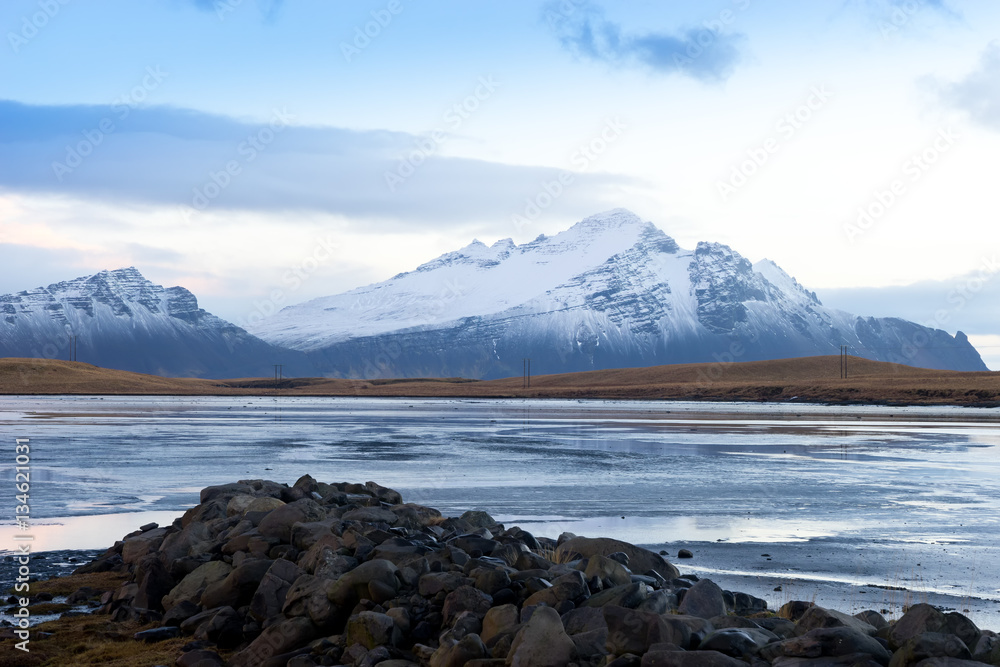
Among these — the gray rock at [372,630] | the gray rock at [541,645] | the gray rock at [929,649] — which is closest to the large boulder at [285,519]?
the gray rock at [372,630]

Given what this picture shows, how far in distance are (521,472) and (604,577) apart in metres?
16.5

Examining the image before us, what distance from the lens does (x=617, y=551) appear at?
473 inches

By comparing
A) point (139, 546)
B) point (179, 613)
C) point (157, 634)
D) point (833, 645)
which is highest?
point (833, 645)

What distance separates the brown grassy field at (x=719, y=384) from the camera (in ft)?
384

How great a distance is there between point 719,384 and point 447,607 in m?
149

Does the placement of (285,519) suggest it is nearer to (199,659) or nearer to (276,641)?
(276,641)

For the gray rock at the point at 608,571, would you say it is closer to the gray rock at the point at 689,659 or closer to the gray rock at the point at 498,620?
the gray rock at the point at 498,620

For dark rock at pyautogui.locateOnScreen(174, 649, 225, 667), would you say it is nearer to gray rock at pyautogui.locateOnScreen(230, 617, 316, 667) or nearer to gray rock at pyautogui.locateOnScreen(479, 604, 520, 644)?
gray rock at pyautogui.locateOnScreen(230, 617, 316, 667)

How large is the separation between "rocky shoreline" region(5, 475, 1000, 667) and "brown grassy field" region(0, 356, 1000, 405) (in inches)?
4080

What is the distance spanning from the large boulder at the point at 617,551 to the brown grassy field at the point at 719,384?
102 m

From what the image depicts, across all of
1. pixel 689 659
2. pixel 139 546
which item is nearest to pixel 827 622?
pixel 689 659

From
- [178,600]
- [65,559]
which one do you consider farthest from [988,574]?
[65,559]

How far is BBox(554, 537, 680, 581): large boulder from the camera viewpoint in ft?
38.3

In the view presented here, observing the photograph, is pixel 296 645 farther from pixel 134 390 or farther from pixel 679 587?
pixel 134 390
